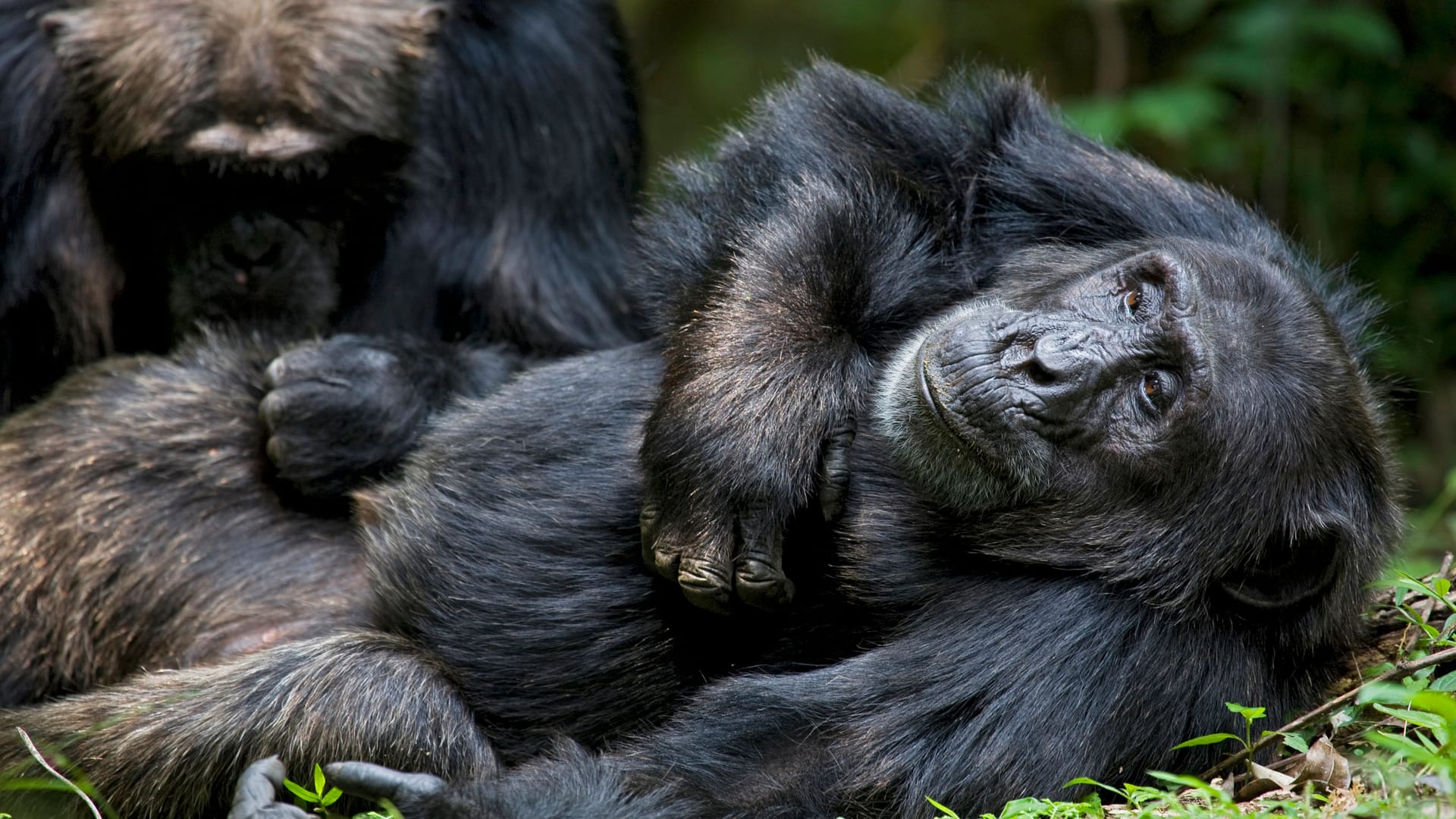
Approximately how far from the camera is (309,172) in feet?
16.1

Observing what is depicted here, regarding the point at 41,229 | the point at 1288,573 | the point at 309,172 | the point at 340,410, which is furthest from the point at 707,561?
the point at 41,229

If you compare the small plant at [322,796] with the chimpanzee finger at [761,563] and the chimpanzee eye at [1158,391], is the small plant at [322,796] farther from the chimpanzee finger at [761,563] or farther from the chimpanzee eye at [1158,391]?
the chimpanzee eye at [1158,391]

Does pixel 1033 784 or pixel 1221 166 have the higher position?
pixel 1221 166

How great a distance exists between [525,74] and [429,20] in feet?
1.21

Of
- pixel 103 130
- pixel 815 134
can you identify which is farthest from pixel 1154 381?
pixel 103 130

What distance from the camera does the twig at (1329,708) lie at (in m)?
3.48

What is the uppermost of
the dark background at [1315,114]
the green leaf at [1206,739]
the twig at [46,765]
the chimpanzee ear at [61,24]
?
the dark background at [1315,114]

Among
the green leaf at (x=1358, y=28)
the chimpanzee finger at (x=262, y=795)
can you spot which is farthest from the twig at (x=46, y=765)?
the green leaf at (x=1358, y=28)

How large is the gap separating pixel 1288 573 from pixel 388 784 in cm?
213

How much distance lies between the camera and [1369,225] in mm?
8539

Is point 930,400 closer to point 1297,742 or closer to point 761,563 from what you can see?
point 761,563

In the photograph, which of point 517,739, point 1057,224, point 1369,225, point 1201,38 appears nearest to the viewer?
point 517,739

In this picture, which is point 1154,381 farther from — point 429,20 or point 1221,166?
point 1221,166

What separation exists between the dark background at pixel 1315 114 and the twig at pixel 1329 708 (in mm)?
3577
